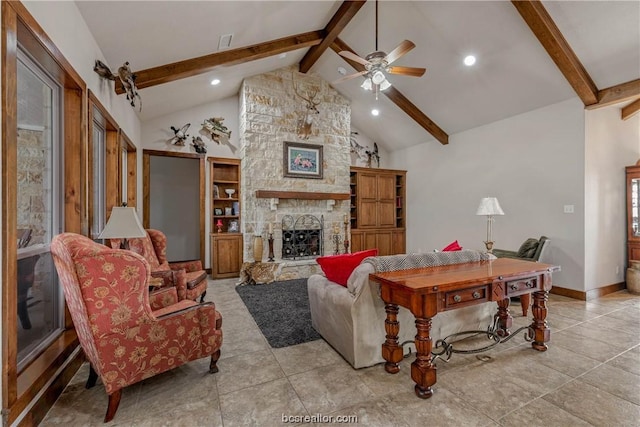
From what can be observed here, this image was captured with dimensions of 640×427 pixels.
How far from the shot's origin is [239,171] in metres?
5.99

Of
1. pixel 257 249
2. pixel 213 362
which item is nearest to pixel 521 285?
pixel 213 362

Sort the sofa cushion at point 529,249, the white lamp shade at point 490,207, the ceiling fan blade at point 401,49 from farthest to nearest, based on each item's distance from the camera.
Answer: the sofa cushion at point 529,249 → the white lamp shade at point 490,207 → the ceiling fan blade at point 401,49

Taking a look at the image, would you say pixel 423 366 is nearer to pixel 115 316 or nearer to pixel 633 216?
pixel 115 316

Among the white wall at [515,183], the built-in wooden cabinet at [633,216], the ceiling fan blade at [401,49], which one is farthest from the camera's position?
the built-in wooden cabinet at [633,216]

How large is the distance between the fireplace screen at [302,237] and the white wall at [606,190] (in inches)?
169

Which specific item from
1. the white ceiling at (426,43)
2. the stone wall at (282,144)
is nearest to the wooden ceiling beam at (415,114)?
the white ceiling at (426,43)

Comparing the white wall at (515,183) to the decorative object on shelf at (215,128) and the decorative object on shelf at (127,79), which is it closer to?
the decorative object on shelf at (215,128)

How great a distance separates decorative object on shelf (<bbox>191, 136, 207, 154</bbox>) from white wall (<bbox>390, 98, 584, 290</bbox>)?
4.85 metres

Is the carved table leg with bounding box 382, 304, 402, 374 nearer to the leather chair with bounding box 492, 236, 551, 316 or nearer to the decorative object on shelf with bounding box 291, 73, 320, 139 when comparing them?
the leather chair with bounding box 492, 236, 551, 316

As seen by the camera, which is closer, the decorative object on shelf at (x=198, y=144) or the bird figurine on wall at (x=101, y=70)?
the bird figurine on wall at (x=101, y=70)

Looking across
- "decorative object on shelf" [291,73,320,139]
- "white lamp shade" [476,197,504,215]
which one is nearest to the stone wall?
"decorative object on shelf" [291,73,320,139]

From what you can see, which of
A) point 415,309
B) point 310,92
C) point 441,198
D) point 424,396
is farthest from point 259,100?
point 424,396

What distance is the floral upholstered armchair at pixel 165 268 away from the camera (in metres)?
3.16

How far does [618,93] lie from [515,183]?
1.67m
